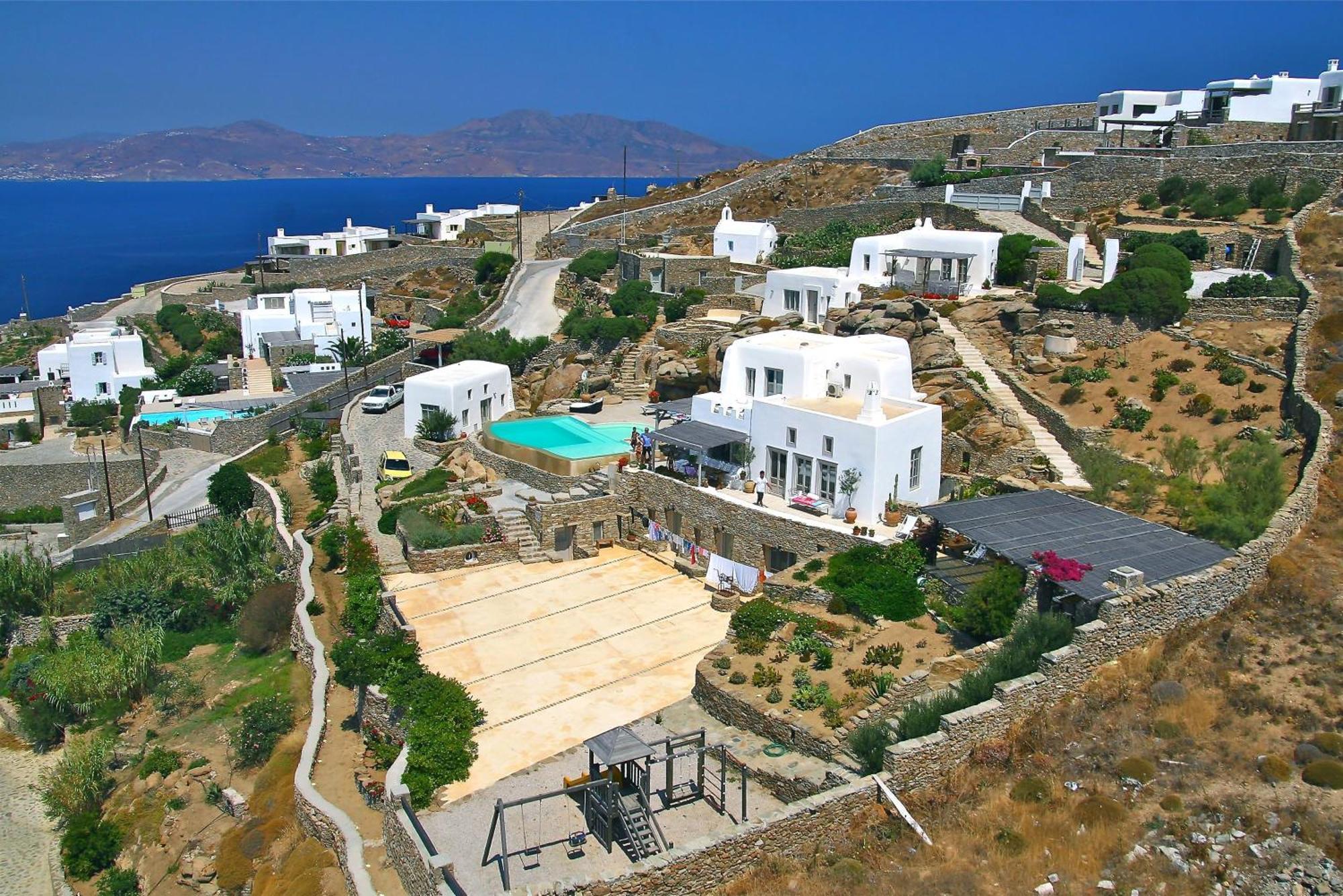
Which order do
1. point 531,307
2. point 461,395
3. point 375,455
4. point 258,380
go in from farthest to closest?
point 258,380, point 531,307, point 461,395, point 375,455

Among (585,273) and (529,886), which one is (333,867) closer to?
(529,886)

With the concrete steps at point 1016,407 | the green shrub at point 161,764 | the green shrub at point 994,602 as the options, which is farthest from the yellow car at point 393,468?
the green shrub at point 994,602

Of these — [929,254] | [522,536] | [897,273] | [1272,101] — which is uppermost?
[1272,101]

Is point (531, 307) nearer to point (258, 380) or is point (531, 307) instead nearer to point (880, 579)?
point (258, 380)

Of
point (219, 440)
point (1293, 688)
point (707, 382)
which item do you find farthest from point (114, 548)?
point (1293, 688)

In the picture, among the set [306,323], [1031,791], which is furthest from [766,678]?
[306,323]

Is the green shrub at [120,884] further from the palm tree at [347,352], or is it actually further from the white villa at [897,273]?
the palm tree at [347,352]
